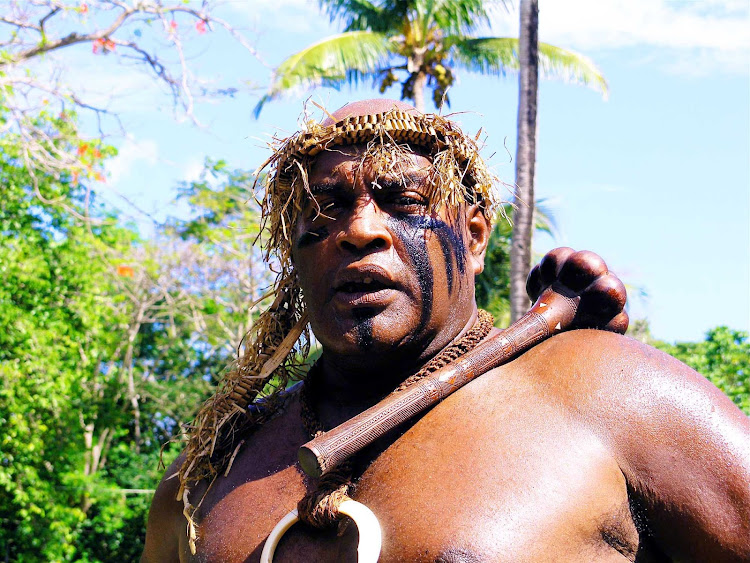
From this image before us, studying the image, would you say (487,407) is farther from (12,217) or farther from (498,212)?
(12,217)

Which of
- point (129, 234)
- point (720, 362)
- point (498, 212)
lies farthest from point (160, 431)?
point (498, 212)

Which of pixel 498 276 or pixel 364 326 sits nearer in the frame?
pixel 364 326

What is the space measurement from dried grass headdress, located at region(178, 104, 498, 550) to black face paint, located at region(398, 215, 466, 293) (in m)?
0.04

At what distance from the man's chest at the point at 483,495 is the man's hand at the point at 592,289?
1.17 feet

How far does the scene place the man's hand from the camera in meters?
2.31

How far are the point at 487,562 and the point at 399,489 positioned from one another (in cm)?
28

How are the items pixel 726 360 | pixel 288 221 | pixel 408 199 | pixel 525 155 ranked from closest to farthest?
pixel 408 199 → pixel 288 221 → pixel 525 155 → pixel 726 360

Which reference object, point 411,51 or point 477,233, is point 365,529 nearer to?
point 477,233

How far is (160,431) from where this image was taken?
59.2ft

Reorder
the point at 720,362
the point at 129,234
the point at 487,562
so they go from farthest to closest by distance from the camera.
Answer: the point at 129,234 → the point at 720,362 → the point at 487,562

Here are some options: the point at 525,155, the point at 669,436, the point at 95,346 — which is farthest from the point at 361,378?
the point at 95,346

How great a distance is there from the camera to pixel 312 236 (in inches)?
94.2

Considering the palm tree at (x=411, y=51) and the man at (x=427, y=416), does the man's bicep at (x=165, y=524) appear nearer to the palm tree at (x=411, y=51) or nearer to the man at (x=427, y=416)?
the man at (x=427, y=416)

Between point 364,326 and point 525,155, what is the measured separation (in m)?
6.01
